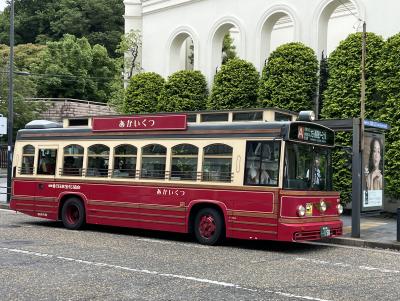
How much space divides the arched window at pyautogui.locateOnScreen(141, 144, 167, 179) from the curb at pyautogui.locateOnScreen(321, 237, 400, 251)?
4354 millimetres

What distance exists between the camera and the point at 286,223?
11422mm

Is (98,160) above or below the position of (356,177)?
above

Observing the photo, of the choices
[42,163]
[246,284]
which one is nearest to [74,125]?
[42,163]

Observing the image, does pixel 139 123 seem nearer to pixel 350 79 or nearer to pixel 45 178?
pixel 45 178

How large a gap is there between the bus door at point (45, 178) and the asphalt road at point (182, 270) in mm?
2065

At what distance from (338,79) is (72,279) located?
13.2 meters

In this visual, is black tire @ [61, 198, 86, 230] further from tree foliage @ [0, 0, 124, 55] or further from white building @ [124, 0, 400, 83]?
tree foliage @ [0, 0, 124, 55]

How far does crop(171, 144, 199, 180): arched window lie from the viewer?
42.4 feet

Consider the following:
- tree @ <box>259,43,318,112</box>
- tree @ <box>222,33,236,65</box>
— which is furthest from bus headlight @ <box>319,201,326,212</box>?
tree @ <box>222,33,236,65</box>

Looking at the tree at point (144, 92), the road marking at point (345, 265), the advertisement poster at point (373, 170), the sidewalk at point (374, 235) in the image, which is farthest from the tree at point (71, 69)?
the road marking at point (345, 265)

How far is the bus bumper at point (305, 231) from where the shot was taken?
1138cm

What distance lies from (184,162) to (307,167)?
2.87 m

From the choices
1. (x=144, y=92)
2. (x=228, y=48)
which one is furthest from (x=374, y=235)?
(x=228, y=48)

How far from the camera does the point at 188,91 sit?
2444 cm
